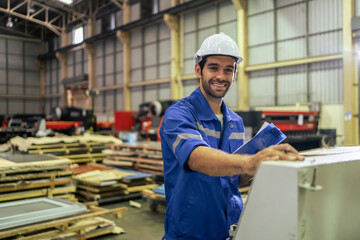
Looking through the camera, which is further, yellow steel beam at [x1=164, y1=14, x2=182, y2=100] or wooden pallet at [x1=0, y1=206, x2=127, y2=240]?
yellow steel beam at [x1=164, y1=14, x2=182, y2=100]

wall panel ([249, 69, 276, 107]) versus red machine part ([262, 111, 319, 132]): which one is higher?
wall panel ([249, 69, 276, 107])

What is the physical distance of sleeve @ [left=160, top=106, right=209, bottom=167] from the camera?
139 cm

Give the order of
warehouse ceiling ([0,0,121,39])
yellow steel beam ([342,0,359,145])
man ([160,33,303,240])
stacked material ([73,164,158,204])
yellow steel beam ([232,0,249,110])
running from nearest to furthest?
man ([160,33,303,240]), warehouse ceiling ([0,0,121,39]), stacked material ([73,164,158,204]), yellow steel beam ([342,0,359,145]), yellow steel beam ([232,0,249,110])

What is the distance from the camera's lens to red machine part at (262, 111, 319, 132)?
7.88m

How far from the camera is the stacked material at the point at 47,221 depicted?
133 inches

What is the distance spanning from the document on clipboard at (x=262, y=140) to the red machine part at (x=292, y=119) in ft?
19.6

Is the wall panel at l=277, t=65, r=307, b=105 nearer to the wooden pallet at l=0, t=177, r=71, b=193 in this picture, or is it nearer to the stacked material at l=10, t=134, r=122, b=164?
the stacked material at l=10, t=134, r=122, b=164

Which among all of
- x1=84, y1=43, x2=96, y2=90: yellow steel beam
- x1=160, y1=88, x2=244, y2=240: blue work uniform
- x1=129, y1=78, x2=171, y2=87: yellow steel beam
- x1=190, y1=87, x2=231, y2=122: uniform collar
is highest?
x1=84, y1=43, x2=96, y2=90: yellow steel beam

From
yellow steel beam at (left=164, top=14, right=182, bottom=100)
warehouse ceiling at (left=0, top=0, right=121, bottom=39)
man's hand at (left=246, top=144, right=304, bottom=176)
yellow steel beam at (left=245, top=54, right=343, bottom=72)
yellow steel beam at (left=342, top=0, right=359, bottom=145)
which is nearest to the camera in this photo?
man's hand at (left=246, top=144, right=304, bottom=176)

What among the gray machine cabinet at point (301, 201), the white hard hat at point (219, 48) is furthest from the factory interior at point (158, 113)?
the white hard hat at point (219, 48)

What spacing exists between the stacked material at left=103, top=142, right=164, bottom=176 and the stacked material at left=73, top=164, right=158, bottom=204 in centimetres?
55

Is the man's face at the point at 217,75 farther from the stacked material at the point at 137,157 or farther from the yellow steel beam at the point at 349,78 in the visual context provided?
the yellow steel beam at the point at 349,78

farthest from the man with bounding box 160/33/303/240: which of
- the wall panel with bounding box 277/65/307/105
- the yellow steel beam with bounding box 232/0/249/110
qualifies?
the yellow steel beam with bounding box 232/0/249/110

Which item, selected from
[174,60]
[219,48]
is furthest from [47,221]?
[174,60]
